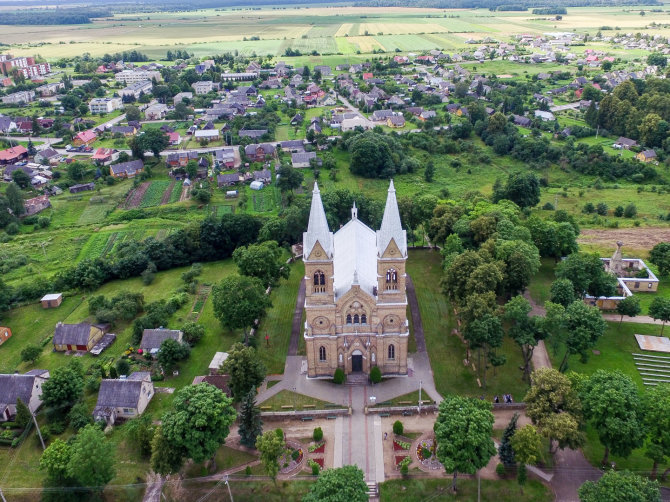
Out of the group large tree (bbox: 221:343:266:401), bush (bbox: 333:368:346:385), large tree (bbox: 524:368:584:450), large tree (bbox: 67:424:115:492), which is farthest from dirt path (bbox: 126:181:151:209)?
large tree (bbox: 524:368:584:450)

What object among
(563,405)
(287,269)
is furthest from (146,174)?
(563,405)

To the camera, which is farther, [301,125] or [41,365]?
[301,125]

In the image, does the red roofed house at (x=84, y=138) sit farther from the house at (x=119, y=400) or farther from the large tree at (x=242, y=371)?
the large tree at (x=242, y=371)

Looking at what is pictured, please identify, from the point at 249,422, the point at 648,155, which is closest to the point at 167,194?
the point at 249,422

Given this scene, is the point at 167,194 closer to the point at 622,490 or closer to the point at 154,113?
the point at 154,113

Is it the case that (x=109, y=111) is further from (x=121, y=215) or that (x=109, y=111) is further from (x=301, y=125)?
(x=121, y=215)

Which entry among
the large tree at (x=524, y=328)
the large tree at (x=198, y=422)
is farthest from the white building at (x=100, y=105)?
the large tree at (x=524, y=328)
